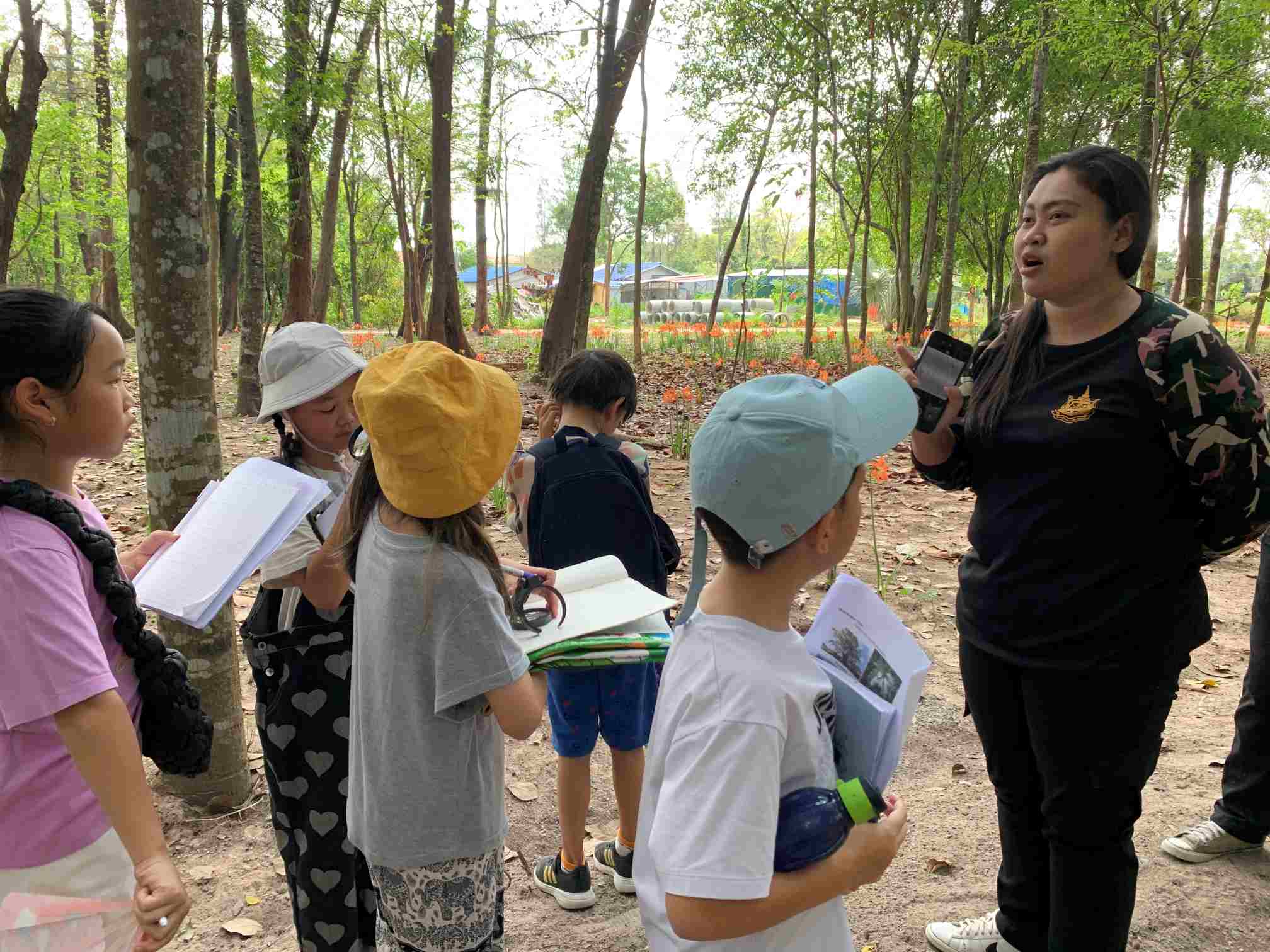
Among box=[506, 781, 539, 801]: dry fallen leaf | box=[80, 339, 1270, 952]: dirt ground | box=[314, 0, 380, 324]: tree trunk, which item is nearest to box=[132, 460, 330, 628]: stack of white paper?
box=[80, 339, 1270, 952]: dirt ground

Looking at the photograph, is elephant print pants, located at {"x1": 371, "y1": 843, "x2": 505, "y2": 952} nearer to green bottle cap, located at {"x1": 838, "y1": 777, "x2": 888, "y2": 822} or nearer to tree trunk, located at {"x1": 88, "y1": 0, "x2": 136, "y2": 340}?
green bottle cap, located at {"x1": 838, "y1": 777, "x2": 888, "y2": 822}

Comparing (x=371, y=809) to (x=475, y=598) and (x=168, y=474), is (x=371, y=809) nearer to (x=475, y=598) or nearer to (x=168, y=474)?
(x=475, y=598)

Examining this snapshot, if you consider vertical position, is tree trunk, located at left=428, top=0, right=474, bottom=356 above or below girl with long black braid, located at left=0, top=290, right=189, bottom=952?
above

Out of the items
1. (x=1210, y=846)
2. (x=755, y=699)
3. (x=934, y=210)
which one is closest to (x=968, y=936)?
(x=1210, y=846)

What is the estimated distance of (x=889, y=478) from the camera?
7566mm

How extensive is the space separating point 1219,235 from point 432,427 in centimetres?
2005

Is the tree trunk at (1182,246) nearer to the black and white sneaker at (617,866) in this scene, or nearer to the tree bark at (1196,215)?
the tree bark at (1196,215)

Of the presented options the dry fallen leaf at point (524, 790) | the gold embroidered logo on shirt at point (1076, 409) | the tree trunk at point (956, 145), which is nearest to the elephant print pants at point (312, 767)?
the dry fallen leaf at point (524, 790)

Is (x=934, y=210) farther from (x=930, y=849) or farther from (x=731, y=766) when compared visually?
(x=731, y=766)

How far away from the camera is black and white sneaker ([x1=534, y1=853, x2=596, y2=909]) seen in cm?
256

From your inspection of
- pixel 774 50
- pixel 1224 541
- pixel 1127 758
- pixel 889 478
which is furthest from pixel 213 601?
pixel 774 50

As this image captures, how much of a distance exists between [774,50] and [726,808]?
12.6m

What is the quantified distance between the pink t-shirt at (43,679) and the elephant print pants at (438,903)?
22.1 inches

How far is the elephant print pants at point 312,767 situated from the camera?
1.93 metres
